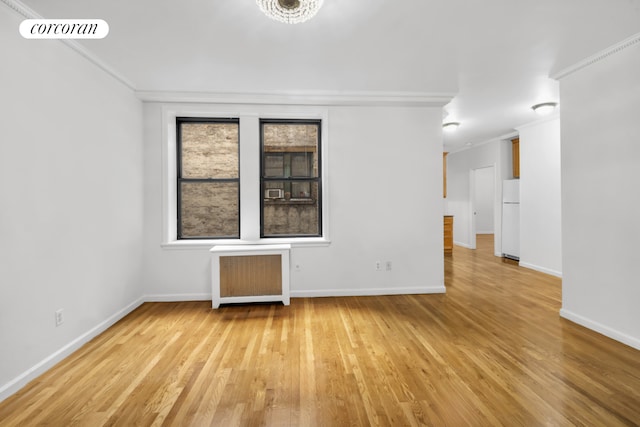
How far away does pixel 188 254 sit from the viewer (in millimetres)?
3689

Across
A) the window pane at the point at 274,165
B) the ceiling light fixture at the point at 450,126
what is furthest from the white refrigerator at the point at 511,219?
the window pane at the point at 274,165

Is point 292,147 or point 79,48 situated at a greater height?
point 79,48

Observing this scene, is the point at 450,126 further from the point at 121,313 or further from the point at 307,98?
the point at 121,313

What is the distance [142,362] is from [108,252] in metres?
1.25

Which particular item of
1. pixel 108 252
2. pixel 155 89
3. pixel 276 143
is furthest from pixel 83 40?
pixel 276 143

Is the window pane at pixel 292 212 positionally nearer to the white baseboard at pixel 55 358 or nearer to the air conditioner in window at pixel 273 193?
the air conditioner in window at pixel 273 193

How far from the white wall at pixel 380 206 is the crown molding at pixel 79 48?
146cm

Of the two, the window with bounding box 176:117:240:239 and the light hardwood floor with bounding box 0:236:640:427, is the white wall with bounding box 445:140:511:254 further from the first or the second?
the window with bounding box 176:117:240:239

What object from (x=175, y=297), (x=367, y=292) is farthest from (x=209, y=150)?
(x=367, y=292)

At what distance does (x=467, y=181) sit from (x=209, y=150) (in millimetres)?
6222

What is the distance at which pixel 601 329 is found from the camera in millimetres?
2643

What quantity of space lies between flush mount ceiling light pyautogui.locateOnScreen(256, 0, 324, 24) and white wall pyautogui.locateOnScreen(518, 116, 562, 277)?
4.70 m

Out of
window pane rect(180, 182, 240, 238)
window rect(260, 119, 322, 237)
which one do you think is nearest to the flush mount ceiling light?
window rect(260, 119, 322, 237)

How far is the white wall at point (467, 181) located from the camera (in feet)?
20.4
